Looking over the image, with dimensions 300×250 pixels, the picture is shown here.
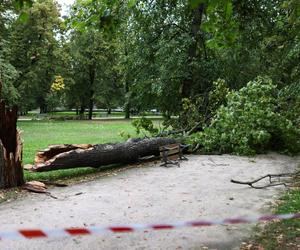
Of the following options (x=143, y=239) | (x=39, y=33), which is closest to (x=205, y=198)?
(x=143, y=239)

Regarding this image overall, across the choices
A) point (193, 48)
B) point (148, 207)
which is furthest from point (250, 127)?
point (148, 207)

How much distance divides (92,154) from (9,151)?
230 centimetres

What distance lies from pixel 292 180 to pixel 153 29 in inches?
455

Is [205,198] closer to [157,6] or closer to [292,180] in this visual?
[292,180]

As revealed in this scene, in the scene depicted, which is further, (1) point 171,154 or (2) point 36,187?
(1) point 171,154

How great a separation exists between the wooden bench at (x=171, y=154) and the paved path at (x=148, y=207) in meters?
0.70

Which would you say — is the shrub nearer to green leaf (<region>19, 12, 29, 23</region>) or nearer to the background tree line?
the background tree line

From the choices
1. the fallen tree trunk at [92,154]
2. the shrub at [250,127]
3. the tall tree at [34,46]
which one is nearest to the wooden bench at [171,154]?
the fallen tree trunk at [92,154]

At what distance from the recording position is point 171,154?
39.6 feet

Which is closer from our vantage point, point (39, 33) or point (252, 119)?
point (252, 119)

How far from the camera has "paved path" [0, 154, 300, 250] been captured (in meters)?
5.33

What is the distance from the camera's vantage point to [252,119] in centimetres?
1378

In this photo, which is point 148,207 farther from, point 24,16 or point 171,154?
point 171,154

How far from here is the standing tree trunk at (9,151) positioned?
810cm
